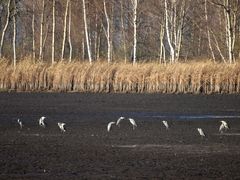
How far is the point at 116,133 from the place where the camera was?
19547 millimetres

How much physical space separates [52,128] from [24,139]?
9.07 feet

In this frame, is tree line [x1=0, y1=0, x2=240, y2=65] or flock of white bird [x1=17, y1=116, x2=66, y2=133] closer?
flock of white bird [x1=17, y1=116, x2=66, y2=133]

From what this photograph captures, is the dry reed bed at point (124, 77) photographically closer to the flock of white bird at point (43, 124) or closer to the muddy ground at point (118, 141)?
the muddy ground at point (118, 141)

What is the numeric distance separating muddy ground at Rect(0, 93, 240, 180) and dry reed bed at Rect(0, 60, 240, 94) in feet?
17.2

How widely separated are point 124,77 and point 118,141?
18.7 m

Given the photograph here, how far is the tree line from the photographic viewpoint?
52.7m

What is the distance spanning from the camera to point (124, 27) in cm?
6906

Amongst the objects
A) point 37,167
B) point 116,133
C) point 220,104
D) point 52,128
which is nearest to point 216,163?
point 37,167

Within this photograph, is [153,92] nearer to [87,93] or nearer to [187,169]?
[87,93]

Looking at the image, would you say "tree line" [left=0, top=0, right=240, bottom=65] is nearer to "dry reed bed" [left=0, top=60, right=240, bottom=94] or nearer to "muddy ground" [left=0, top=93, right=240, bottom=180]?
"dry reed bed" [left=0, top=60, right=240, bottom=94]

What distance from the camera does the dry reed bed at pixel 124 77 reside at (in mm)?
35875

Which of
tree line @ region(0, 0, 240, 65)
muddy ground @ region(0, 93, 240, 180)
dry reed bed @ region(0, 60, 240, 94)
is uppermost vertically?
tree line @ region(0, 0, 240, 65)

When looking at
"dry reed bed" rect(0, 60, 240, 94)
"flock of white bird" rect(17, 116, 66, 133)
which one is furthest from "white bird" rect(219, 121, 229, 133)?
"dry reed bed" rect(0, 60, 240, 94)

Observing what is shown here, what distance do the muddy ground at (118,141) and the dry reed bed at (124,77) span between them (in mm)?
5242
